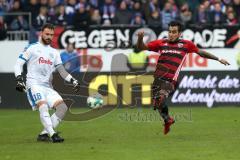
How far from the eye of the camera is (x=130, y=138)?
15594 millimetres

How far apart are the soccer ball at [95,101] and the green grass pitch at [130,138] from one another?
2.12 feet

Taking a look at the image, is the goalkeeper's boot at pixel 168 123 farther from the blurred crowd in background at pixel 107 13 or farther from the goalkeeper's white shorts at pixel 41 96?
the blurred crowd in background at pixel 107 13

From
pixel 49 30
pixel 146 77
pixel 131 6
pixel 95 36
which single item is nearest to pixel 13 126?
pixel 49 30

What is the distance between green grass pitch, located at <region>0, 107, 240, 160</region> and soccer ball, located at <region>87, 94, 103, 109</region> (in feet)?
2.12

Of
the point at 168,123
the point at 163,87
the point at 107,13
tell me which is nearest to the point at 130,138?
the point at 168,123

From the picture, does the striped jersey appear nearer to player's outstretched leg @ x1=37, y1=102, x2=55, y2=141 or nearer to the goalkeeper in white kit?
the goalkeeper in white kit

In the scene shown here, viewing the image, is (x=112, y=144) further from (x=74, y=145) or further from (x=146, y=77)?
(x=146, y=77)

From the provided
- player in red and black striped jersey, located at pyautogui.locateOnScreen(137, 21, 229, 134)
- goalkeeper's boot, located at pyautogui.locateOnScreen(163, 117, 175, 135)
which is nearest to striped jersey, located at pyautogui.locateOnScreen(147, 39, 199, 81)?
player in red and black striped jersey, located at pyautogui.locateOnScreen(137, 21, 229, 134)

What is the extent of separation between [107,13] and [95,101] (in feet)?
19.6

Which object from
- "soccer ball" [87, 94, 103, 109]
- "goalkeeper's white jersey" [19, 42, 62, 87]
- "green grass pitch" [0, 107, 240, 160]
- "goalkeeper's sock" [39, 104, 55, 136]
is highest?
"goalkeeper's white jersey" [19, 42, 62, 87]

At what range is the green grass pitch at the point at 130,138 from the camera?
1295 cm

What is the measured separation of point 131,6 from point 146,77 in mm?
5476

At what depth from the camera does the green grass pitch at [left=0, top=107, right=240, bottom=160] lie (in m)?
13.0

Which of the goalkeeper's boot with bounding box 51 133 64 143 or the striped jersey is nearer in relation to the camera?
the goalkeeper's boot with bounding box 51 133 64 143
